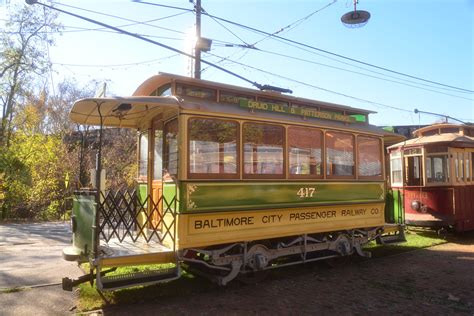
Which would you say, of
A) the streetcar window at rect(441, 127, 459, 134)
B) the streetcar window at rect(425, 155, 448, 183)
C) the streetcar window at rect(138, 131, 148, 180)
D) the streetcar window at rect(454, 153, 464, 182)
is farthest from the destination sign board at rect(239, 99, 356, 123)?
the streetcar window at rect(441, 127, 459, 134)

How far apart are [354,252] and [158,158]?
4667mm

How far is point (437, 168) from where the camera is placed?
11445mm

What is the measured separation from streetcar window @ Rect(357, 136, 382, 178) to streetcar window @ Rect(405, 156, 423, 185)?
350 cm

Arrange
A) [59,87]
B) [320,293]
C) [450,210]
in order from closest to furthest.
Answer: [320,293], [450,210], [59,87]

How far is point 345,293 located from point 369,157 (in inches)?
133

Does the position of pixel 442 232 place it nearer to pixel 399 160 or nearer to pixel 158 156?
pixel 399 160

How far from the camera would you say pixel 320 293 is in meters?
6.27

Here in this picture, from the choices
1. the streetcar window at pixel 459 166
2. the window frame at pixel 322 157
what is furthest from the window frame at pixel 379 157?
the streetcar window at pixel 459 166

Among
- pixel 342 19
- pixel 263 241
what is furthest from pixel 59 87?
pixel 263 241

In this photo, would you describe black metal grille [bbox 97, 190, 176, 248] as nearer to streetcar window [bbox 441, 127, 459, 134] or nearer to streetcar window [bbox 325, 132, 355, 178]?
streetcar window [bbox 325, 132, 355, 178]

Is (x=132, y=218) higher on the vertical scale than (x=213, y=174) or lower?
lower

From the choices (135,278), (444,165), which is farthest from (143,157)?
(444,165)

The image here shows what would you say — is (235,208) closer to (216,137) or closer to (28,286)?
(216,137)

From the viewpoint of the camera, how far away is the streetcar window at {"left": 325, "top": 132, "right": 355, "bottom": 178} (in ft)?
25.6
